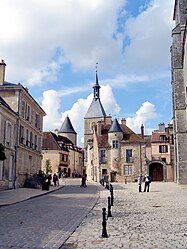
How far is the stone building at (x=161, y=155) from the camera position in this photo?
49.5 meters

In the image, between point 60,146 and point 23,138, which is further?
point 60,146

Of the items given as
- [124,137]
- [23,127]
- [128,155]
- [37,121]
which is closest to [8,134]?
[23,127]

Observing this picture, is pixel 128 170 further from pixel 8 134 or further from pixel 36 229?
pixel 36 229

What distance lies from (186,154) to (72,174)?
39333 millimetres

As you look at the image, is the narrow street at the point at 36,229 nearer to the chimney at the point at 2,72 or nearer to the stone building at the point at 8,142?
the stone building at the point at 8,142

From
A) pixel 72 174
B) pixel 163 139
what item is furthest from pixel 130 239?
pixel 72 174

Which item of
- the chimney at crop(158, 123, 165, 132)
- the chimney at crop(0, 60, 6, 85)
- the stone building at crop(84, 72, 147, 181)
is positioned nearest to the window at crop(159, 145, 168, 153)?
the chimney at crop(158, 123, 165, 132)

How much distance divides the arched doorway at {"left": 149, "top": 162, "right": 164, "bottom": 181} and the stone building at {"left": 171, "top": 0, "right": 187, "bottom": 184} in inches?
642

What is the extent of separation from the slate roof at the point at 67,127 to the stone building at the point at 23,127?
166ft

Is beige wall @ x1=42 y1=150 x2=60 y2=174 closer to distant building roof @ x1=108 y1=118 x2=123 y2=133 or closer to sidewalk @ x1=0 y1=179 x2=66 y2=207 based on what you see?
distant building roof @ x1=108 y1=118 x2=123 y2=133

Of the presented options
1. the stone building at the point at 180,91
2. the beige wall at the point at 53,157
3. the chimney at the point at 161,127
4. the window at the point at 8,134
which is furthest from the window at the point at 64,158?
the window at the point at 8,134

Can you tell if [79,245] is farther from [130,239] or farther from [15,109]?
[15,109]

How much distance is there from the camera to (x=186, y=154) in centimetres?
3186

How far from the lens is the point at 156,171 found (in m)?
50.6
